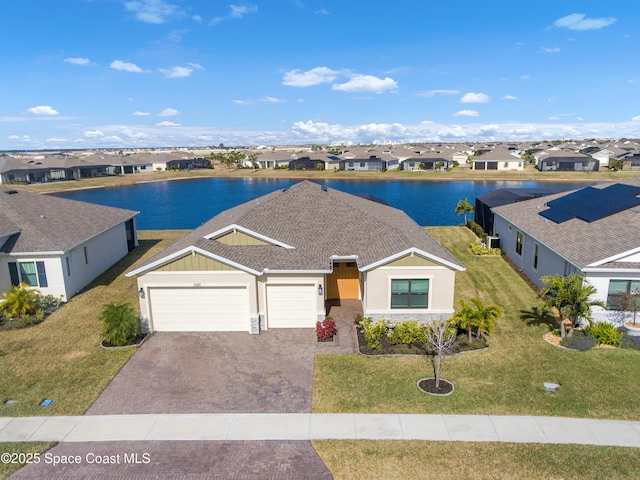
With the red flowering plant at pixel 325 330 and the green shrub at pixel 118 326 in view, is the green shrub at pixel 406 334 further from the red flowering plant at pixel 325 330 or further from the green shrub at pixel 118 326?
the green shrub at pixel 118 326

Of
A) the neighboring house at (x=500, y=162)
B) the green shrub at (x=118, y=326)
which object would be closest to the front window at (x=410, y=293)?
the green shrub at (x=118, y=326)

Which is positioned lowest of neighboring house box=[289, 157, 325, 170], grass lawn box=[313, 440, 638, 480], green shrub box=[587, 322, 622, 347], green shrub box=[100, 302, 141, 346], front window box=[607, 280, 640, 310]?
grass lawn box=[313, 440, 638, 480]

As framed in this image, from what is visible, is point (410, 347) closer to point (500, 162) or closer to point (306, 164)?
point (500, 162)

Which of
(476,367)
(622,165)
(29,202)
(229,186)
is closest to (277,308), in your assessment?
(476,367)

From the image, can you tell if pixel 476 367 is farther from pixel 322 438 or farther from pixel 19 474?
pixel 19 474

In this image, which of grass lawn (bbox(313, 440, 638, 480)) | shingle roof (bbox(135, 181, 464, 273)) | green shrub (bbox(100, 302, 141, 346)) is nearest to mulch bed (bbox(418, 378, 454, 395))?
grass lawn (bbox(313, 440, 638, 480))

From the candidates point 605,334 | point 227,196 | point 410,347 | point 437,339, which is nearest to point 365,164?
point 227,196

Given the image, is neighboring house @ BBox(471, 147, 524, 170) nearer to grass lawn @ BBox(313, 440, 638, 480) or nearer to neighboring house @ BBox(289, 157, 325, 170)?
neighboring house @ BBox(289, 157, 325, 170)
